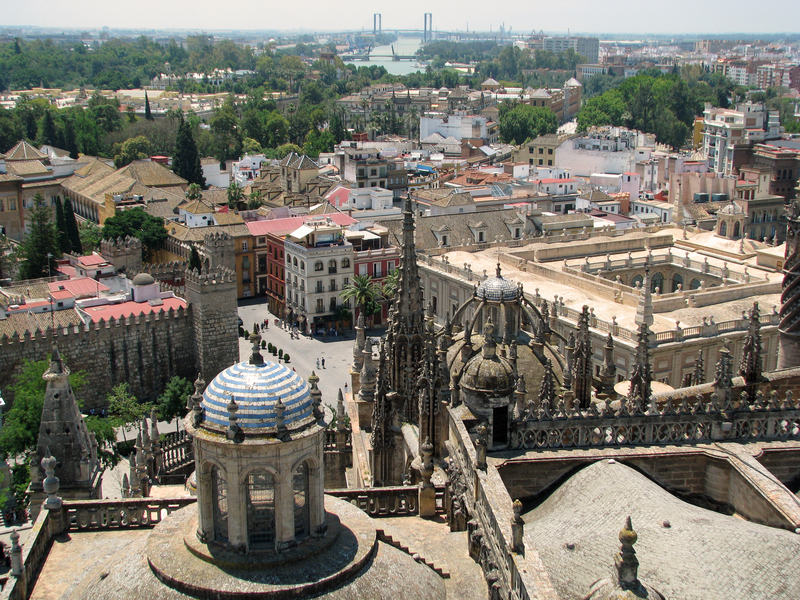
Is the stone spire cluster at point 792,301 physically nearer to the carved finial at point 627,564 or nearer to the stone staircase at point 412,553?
the stone staircase at point 412,553

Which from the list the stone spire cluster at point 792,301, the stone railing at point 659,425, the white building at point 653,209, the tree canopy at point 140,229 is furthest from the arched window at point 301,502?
the white building at point 653,209

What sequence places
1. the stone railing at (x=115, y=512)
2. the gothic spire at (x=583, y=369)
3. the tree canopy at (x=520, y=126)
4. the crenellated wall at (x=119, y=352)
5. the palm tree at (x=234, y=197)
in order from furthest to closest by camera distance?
the tree canopy at (x=520, y=126) → the palm tree at (x=234, y=197) → the crenellated wall at (x=119, y=352) → the gothic spire at (x=583, y=369) → the stone railing at (x=115, y=512)

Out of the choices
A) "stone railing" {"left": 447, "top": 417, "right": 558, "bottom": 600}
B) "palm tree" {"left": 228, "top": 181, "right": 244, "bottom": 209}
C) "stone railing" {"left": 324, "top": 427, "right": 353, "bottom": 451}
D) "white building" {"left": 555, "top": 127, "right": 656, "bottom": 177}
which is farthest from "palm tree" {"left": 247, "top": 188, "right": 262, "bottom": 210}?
"stone railing" {"left": 447, "top": 417, "right": 558, "bottom": 600}

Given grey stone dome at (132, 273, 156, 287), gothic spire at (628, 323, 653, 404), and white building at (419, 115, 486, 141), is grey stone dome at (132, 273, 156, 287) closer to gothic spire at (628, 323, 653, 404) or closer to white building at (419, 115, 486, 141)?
gothic spire at (628, 323, 653, 404)

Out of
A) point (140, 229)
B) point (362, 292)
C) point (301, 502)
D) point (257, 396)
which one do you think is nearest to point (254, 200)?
point (140, 229)

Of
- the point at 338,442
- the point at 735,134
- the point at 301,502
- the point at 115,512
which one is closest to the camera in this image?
the point at 301,502

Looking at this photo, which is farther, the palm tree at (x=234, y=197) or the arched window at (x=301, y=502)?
the palm tree at (x=234, y=197)

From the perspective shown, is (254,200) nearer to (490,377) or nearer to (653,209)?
(653,209)
